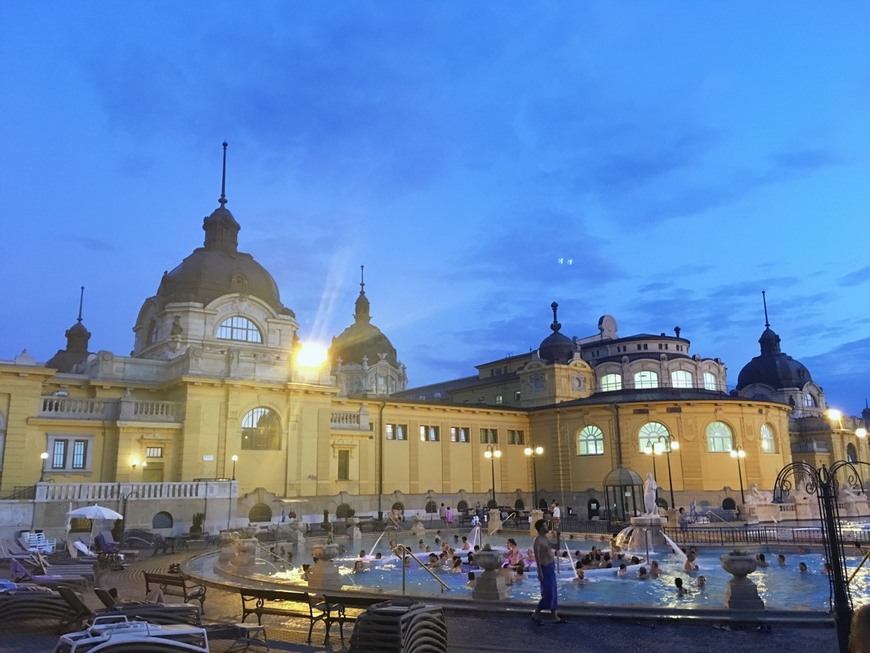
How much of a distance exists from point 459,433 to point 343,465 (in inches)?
468

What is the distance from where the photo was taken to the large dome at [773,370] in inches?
3292

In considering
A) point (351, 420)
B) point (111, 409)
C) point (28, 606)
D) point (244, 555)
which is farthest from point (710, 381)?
point (28, 606)

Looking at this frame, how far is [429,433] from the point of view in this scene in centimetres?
5181

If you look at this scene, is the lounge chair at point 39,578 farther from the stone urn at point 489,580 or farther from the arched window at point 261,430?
the arched window at point 261,430

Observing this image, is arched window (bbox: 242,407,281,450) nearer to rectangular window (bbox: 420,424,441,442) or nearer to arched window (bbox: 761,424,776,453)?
rectangular window (bbox: 420,424,441,442)

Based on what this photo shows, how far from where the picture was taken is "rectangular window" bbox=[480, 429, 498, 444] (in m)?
54.9

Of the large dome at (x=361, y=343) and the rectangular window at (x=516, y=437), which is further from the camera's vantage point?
the large dome at (x=361, y=343)

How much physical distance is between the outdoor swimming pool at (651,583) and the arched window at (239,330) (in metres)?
20.8

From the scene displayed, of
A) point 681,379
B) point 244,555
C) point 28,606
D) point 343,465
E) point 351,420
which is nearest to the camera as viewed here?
point 28,606

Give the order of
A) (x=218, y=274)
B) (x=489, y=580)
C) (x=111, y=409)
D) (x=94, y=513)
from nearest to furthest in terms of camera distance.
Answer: (x=489, y=580), (x=94, y=513), (x=111, y=409), (x=218, y=274)

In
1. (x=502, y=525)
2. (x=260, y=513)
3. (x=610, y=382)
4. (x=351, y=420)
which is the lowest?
(x=502, y=525)

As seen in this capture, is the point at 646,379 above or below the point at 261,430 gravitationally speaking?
above

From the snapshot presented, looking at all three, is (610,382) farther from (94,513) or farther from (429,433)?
(94,513)

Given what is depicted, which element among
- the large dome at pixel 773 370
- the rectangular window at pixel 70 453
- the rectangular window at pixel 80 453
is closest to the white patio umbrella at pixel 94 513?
the rectangular window at pixel 70 453
